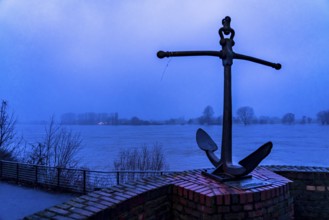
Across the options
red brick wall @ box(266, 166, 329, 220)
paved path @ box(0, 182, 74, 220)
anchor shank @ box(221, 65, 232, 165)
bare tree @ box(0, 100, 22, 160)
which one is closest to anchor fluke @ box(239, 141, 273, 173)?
anchor shank @ box(221, 65, 232, 165)

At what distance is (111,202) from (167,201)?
0.75m

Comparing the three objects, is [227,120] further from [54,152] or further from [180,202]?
[54,152]

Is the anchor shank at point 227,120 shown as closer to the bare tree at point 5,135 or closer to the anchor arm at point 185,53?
the anchor arm at point 185,53

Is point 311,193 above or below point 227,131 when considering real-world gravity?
below

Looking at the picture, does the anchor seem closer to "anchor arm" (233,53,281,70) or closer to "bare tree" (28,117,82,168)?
"anchor arm" (233,53,281,70)

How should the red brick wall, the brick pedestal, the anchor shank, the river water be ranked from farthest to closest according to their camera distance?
the river water, the red brick wall, the anchor shank, the brick pedestal

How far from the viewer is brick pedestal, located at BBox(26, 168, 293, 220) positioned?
7.17ft

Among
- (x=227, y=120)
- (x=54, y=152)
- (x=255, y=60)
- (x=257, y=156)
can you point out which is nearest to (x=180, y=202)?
(x=257, y=156)

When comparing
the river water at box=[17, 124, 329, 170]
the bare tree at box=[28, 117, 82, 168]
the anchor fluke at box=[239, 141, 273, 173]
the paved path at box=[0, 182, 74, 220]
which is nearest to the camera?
the anchor fluke at box=[239, 141, 273, 173]

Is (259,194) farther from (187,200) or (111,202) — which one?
(111,202)

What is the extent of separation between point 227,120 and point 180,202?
104cm

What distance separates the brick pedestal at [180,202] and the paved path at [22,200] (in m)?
4.54

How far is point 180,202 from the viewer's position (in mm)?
2756

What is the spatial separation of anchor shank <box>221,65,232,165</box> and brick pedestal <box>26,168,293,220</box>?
0.36m
